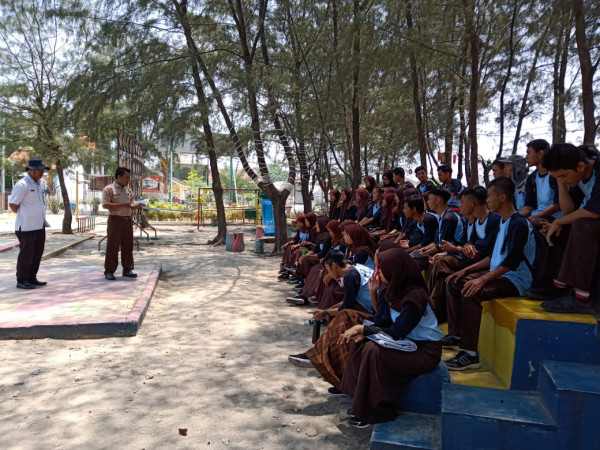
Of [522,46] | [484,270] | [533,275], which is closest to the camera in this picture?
[533,275]

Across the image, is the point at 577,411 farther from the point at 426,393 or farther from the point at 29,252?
the point at 29,252

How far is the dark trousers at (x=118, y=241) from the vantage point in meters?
7.42

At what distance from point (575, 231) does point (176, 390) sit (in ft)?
9.99

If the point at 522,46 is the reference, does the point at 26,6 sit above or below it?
above

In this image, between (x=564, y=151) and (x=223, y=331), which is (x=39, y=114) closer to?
(x=223, y=331)

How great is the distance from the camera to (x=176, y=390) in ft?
12.3

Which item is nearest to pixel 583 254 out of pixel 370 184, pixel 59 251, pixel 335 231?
pixel 335 231

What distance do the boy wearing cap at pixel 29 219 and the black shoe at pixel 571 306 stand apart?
6.31 meters

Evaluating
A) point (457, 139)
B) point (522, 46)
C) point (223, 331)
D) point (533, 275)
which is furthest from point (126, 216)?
point (457, 139)

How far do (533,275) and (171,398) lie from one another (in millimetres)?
2810

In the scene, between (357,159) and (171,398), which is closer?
(171,398)

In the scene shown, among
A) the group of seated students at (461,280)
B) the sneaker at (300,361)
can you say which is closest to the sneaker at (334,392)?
the group of seated students at (461,280)

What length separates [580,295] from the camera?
A: 2.90 metres

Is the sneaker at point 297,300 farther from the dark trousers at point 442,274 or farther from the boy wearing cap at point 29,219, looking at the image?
the boy wearing cap at point 29,219
